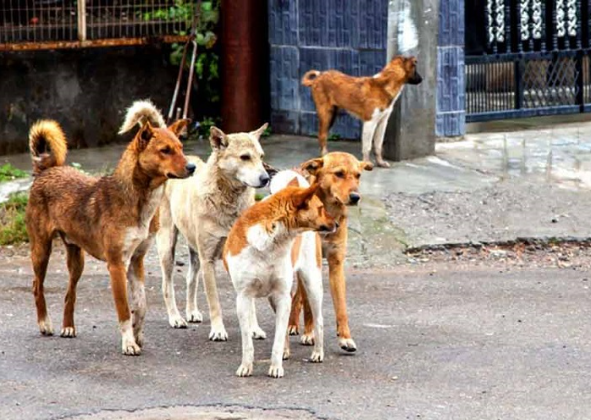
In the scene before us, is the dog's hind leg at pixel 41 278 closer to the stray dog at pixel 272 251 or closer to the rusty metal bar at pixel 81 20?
the stray dog at pixel 272 251

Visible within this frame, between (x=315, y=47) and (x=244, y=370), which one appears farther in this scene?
(x=315, y=47)

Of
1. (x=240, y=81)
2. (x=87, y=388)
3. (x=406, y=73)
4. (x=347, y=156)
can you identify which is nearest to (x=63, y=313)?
(x=87, y=388)

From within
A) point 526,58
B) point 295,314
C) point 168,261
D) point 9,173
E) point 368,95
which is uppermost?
point 526,58

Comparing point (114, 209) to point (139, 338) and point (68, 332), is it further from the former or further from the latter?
point (68, 332)

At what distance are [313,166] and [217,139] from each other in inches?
33.9

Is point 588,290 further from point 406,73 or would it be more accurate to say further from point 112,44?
point 112,44

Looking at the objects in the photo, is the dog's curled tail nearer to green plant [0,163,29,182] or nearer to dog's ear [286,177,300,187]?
dog's ear [286,177,300,187]

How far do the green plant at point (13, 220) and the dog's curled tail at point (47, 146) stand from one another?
8.85 feet

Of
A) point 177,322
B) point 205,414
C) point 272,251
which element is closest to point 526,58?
point 177,322

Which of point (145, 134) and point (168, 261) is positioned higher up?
point (145, 134)

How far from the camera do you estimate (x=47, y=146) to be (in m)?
9.67

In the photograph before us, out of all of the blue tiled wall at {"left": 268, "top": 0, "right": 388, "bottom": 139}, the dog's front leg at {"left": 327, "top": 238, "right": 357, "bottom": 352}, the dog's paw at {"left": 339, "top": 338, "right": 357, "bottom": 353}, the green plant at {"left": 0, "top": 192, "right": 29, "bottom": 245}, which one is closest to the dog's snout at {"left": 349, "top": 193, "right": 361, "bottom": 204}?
the dog's front leg at {"left": 327, "top": 238, "right": 357, "bottom": 352}

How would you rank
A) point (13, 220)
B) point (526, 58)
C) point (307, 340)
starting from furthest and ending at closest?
point (526, 58) → point (13, 220) → point (307, 340)

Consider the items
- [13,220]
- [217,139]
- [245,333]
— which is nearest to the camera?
[245,333]
